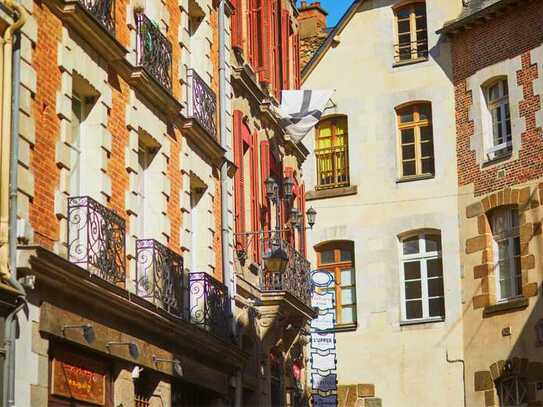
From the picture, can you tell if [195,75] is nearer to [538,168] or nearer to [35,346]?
[35,346]

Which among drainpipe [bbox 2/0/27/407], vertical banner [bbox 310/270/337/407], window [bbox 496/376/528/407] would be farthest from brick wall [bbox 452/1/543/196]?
drainpipe [bbox 2/0/27/407]

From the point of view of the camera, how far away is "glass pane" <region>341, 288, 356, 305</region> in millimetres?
33156

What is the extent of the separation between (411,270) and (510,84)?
4.80 metres

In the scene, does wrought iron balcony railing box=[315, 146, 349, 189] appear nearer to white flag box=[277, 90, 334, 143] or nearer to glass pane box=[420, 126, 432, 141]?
glass pane box=[420, 126, 432, 141]

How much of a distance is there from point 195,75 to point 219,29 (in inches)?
87.5

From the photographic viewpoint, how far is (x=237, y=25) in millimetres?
24391

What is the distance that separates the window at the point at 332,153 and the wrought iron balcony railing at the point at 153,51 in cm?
1416

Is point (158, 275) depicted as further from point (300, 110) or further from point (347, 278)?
point (347, 278)

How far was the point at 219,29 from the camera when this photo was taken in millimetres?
23281

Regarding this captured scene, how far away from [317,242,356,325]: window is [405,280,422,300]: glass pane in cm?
136

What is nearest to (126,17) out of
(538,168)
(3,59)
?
(3,59)

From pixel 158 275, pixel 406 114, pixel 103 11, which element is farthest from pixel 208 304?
pixel 406 114

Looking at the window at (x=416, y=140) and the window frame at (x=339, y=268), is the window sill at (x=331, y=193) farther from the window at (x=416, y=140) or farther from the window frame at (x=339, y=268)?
the window at (x=416, y=140)

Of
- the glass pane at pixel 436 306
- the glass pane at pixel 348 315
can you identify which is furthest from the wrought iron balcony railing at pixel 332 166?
the glass pane at pixel 436 306
